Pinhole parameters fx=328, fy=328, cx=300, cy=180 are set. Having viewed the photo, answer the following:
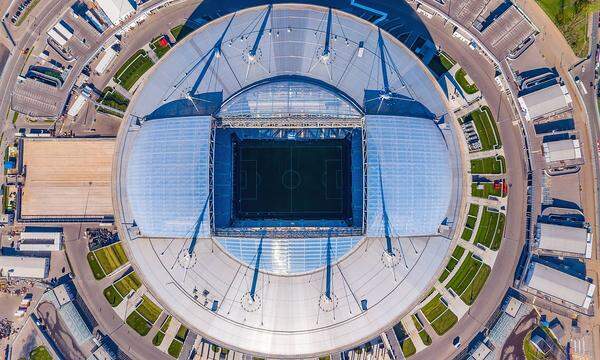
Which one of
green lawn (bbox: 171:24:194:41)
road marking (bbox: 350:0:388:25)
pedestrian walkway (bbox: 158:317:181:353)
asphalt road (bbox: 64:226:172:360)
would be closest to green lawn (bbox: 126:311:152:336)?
asphalt road (bbox: 64:226:172:360)

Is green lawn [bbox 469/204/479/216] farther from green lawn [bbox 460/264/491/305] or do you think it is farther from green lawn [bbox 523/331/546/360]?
green lawn [bbox 523/331/546/360]

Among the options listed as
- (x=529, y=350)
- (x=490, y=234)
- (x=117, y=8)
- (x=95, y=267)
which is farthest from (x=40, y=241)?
(x=529, y=350)

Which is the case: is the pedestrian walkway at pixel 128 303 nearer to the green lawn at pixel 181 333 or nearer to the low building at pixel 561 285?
the green lawn at pixel 181 333

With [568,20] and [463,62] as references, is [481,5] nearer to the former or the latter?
[463,62]

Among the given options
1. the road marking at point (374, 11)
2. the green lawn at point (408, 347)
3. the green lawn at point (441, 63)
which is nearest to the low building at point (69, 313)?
the green lawn at point (408, 347)

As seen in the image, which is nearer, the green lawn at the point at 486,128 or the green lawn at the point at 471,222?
the green lawn at the point at 471,222

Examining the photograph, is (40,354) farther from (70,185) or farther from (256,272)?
(256,272)
